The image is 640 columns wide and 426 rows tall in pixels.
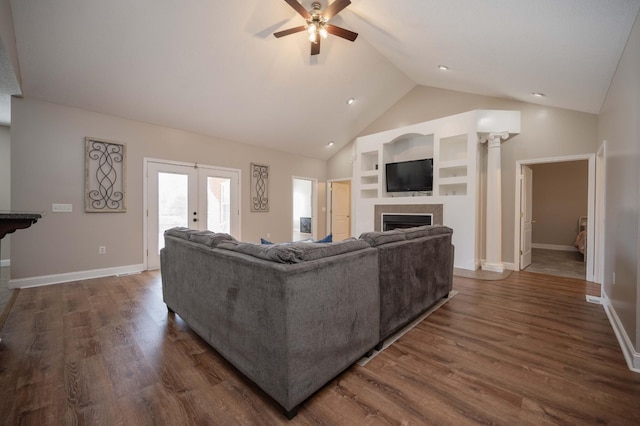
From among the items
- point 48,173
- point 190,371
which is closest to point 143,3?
point 48,173

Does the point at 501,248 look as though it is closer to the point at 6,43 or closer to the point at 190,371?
the point at 190,371

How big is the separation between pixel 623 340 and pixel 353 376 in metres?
2.25

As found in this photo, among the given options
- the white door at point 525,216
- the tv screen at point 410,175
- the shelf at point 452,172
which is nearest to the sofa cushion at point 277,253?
the tv screen at point 410,175

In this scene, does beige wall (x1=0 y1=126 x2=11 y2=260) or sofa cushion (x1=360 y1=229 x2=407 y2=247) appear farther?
beige wall (x1=0 y1=126 x2=11 y2=260)

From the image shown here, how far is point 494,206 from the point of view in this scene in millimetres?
4715

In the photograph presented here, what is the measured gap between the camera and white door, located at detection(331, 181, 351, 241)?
7.72 meters

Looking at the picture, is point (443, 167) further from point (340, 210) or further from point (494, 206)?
point (340, 210)

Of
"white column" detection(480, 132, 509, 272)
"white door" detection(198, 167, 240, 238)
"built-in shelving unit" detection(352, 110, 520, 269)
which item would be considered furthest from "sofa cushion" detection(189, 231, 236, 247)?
"white column" detection(480, 132, 509, 272)

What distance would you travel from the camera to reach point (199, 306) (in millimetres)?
2135

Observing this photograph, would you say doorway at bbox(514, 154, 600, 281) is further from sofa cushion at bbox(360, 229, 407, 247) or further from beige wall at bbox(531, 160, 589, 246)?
sofa cushion at bbox(360, 229, 407, 247)

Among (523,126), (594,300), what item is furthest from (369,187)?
(594,300)

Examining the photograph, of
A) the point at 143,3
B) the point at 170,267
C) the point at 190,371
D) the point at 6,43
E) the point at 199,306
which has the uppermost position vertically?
the point at 143,3

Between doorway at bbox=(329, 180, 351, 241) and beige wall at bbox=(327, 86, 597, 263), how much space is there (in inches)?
96.6

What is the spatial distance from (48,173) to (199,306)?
12.0ft
